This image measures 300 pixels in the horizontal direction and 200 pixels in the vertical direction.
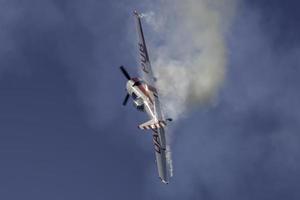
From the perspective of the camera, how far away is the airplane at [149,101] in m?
112

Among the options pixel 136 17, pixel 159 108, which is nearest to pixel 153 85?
pixel 159 108

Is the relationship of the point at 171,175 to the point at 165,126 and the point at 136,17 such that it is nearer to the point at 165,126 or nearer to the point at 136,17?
the point at 165,126

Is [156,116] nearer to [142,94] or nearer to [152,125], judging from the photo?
[152,125]

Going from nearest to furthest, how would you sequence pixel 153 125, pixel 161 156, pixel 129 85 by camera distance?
pixel 153 125
pixel 129 85
pixel 161 156

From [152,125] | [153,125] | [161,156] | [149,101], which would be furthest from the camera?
[161,156]

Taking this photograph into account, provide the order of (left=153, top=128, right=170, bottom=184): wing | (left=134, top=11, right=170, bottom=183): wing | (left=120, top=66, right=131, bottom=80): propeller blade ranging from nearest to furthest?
(left=134, top=11, right=170, bottom=183): wing, (left=153, top=128, right=170, bottom=184): wing, (left=120, top=66, right=131, bottom=80): propeller blade

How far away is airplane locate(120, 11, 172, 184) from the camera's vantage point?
112 metres

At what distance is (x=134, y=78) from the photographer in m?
119

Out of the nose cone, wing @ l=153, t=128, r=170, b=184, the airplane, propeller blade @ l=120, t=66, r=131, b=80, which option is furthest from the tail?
propeller blade @ l=120, t=66, r=131, b=80

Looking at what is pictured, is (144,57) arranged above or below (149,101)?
above

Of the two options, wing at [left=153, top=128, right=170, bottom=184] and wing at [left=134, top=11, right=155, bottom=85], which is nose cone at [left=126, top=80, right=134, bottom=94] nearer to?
wing at [left=134, top=11, right=155, bottom=85]

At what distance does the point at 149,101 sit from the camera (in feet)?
378

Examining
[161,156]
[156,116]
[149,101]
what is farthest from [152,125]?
[161,156]

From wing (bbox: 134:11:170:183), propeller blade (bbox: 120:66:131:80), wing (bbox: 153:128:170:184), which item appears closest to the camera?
wing (bbox: 134:11:170:183)
